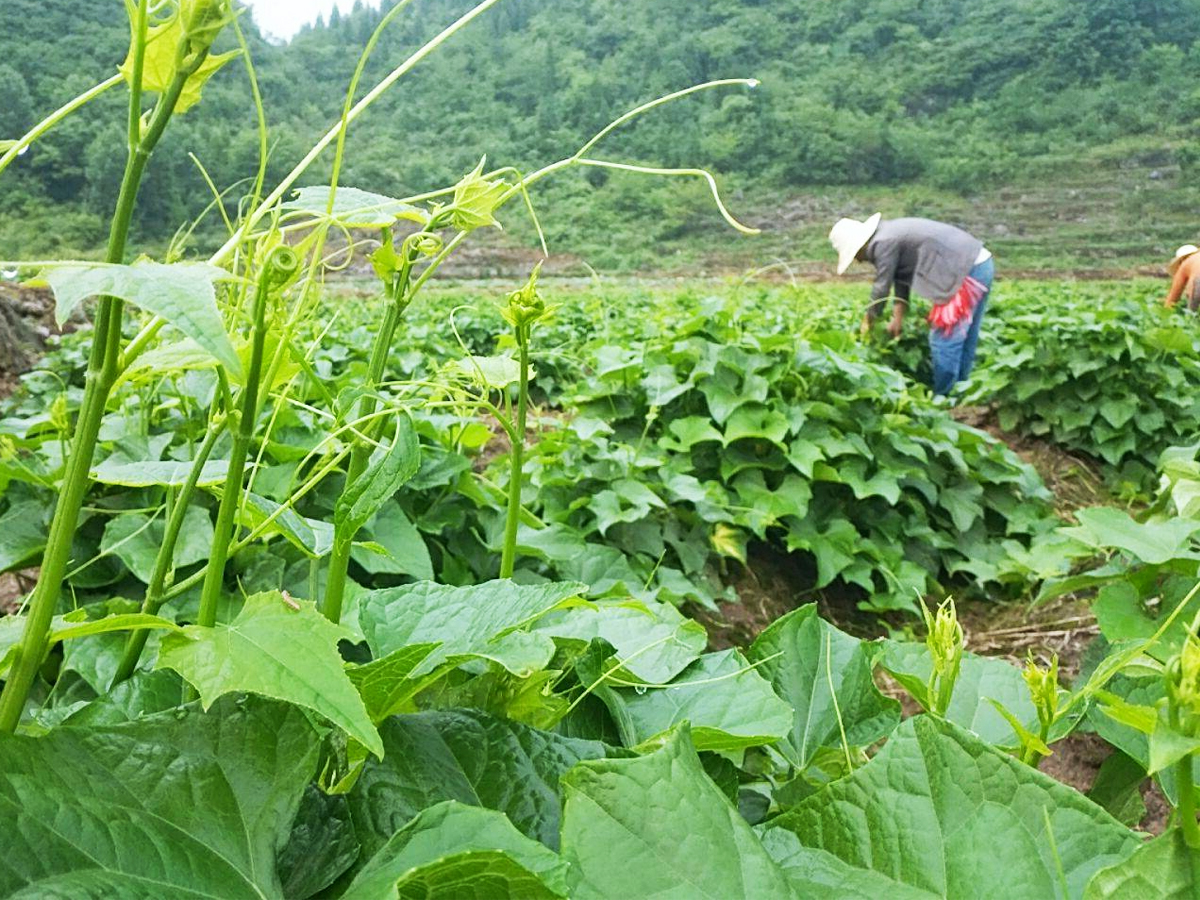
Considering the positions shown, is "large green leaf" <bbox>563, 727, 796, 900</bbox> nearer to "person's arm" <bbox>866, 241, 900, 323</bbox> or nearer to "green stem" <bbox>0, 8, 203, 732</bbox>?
"green stem" <bbox>0, 8, 203, 732</bbox>

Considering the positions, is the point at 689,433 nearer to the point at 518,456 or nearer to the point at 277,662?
the point at 518,456

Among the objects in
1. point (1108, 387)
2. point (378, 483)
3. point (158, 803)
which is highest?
point (378, 483)

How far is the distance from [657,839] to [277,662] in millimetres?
236

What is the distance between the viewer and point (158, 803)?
1.67 feet

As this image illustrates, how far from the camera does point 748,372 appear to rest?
11.7ft

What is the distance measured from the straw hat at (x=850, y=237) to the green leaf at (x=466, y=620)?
649 cm

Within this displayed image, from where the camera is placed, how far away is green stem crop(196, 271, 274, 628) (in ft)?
1.83

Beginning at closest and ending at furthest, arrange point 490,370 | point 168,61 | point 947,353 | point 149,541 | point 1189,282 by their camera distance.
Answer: point 168,61
point 490,370
point 149,541
point 947,353
point 1189,282

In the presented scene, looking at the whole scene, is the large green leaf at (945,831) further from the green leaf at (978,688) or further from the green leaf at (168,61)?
the green leaf at (168,61)

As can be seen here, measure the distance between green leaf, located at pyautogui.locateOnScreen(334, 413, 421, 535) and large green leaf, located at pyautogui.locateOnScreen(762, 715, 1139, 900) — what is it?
357 mm

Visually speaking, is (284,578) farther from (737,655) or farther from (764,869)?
(764,869)

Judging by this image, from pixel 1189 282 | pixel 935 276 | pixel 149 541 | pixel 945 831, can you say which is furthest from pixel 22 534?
pixel 1189 282

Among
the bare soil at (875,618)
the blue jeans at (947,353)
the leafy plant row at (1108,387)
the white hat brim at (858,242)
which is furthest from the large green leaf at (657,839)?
the white hat brim at (858,242)

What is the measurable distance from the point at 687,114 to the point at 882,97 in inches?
454
